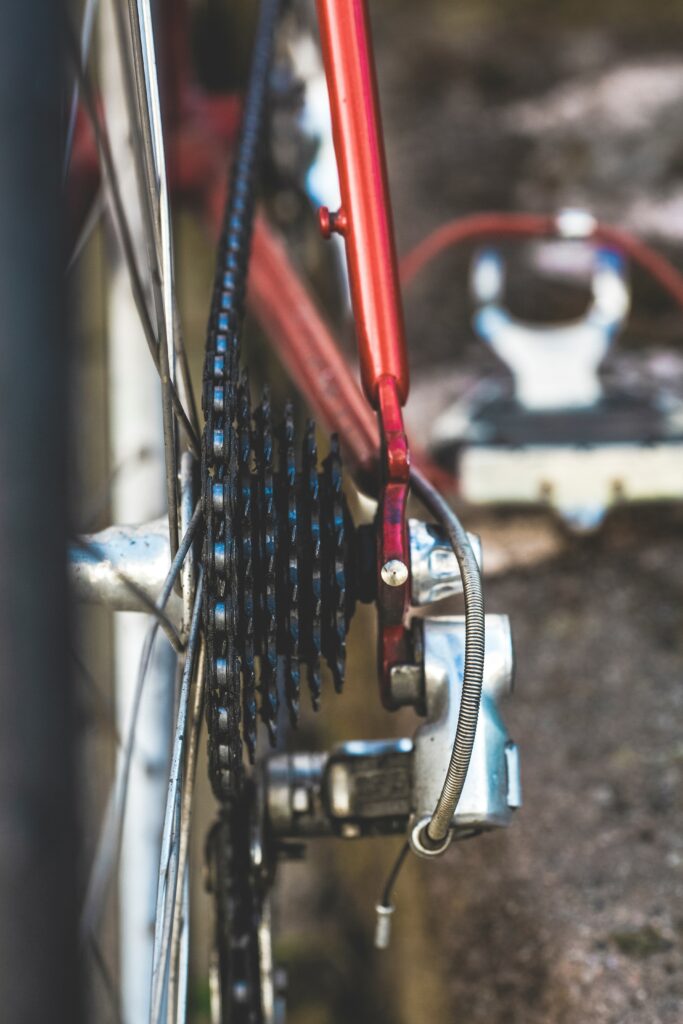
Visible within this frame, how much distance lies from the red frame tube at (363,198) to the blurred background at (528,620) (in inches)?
8.6

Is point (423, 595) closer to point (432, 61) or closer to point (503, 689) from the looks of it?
point (503, 689)

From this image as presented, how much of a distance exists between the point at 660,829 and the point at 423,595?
16.2 inches

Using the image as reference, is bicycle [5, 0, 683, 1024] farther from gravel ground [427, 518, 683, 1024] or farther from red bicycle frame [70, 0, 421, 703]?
gravel ground [427, 518, 683, 1024]

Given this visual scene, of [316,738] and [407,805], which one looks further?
[316,738]

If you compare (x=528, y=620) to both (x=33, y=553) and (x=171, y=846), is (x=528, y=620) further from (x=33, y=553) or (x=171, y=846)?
(x=33, y=553)

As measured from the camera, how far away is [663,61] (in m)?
1.98

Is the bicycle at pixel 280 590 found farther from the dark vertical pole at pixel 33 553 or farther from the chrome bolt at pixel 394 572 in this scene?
the dark vertical pole at pixel 33 553

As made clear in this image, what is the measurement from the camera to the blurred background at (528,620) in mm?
834

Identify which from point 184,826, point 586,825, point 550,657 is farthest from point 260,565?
point 550,657

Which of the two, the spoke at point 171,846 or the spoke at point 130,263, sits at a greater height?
the spoke at point 130,263

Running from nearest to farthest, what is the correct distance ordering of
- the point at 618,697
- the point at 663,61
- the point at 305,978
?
the point at 618,697
the point at 305,978
the point at 663,61

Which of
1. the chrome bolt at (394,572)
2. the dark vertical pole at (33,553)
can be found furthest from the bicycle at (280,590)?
the dark vertical pole at (33,553)

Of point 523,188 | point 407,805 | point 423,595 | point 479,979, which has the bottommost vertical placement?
point 479,979

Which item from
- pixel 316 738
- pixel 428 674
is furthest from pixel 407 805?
pixel 316 738
